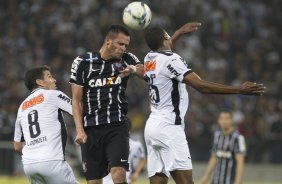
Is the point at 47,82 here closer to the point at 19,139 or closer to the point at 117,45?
the point at 19,139

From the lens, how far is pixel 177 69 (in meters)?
9.08

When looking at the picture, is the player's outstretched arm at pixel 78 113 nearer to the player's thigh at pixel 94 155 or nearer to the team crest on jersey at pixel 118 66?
the player's thigh at pixel 94 155

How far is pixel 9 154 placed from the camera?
17094mm

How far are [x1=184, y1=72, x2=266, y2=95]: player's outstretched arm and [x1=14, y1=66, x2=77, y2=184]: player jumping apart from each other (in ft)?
4.47

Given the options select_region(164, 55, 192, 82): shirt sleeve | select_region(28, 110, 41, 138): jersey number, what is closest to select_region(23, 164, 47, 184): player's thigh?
select_region(28, 110, 41, 138): jersey number

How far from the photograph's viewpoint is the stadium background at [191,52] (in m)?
18.8

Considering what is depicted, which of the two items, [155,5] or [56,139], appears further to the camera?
[155,5]

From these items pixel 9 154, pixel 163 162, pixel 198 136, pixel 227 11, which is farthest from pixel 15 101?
pixel 163 162

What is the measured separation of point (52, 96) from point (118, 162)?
1008mm

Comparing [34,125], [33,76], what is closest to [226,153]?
[33,76]

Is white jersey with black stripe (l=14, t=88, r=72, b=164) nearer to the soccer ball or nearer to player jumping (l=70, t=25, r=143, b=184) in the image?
player jumping (l=70, t=25, r=143, b=184)

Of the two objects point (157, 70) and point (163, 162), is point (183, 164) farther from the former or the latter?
point (157, 70)

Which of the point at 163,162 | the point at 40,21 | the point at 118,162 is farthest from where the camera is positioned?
the point at 40,21

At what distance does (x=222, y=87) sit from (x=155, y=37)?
122cm
